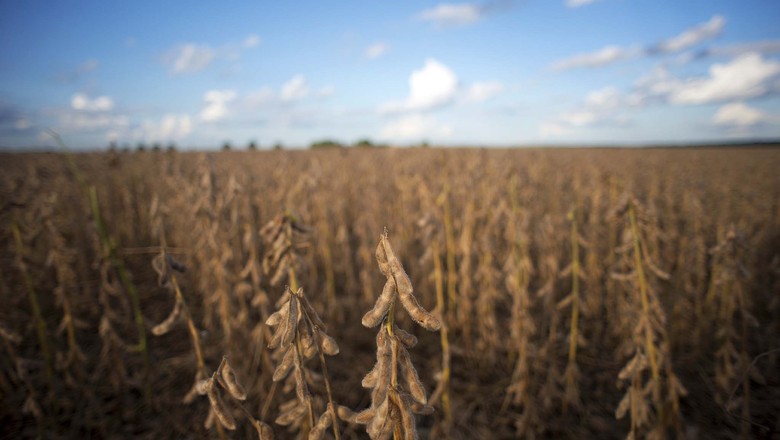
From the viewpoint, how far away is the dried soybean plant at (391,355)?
93cm

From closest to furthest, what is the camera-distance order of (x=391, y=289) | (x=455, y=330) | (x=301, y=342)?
(x=391, y=289)
(x=301, y=342)
(x=455, y=330)

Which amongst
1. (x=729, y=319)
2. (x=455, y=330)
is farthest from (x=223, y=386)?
(x=729, y=319)

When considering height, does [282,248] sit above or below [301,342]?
above

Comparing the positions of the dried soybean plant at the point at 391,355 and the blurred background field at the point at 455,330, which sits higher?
the dried soybean plant at the point at 391,355

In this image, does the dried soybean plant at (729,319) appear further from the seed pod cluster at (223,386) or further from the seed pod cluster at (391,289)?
the seed pod cluster at (223,386)

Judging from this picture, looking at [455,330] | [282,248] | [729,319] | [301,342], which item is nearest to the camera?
[301,342]

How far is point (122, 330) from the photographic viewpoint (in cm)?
392

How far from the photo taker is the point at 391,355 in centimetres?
97

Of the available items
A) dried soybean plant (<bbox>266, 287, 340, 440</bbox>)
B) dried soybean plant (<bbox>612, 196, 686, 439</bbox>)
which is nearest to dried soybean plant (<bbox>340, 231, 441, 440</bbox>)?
dried soybean plant (<bbox>266, 287, 340, 440</bbox>)

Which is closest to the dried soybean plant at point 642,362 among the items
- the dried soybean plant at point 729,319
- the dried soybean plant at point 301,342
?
the dried soybean plant at point 729,319

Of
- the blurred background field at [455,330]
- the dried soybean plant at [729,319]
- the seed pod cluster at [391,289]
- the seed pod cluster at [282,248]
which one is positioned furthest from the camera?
the blurred background field at [455,330]

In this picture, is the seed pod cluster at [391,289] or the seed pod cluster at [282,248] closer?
the seed pod cluster at [391,289]

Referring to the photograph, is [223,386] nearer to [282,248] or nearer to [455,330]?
[282,248]

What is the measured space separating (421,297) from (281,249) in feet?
10.1
